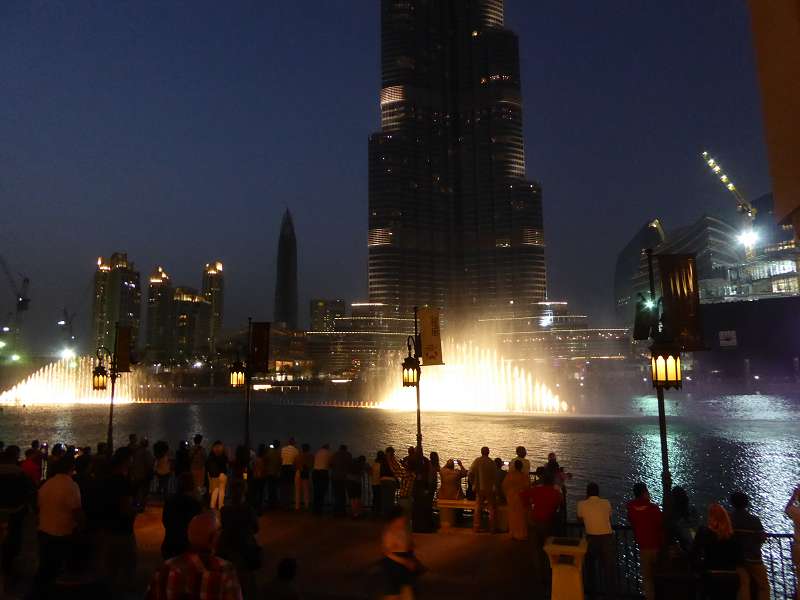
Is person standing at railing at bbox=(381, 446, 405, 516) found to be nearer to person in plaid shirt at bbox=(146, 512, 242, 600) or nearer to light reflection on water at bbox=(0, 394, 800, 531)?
person in plaid shirt at bbox=(146, 512, 242, 600)

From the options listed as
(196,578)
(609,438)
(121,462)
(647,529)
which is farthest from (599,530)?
(609,438)

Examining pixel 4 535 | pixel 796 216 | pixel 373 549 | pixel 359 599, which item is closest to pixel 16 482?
pixel 4 535

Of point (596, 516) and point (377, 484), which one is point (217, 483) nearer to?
point (377, 484)

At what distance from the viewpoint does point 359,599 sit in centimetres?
845

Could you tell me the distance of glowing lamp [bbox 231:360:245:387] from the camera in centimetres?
2095

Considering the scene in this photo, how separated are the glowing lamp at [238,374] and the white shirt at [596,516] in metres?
14.8

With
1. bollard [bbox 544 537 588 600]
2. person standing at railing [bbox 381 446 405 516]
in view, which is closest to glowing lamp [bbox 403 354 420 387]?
person standing at railing [bbox 381 446 405 516]

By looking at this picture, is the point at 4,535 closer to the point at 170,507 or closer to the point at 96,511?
the point at 96,511

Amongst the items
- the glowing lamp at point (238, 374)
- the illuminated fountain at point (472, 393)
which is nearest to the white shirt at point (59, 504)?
the glowing lamp at point (238, 374)

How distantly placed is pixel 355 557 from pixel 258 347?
1059 centimetres

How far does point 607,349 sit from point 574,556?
642 ft

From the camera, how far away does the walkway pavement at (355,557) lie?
8.88 metres

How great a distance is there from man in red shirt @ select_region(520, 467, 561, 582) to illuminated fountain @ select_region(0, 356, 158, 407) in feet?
414

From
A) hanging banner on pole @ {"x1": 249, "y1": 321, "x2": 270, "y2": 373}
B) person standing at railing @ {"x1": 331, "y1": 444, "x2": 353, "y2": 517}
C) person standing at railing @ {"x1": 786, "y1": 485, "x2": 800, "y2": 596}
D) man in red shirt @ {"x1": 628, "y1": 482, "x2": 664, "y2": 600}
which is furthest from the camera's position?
hanging banner on pole @ {"x1": 249, "y1": 321, "x2": 270, "y2": 373}
